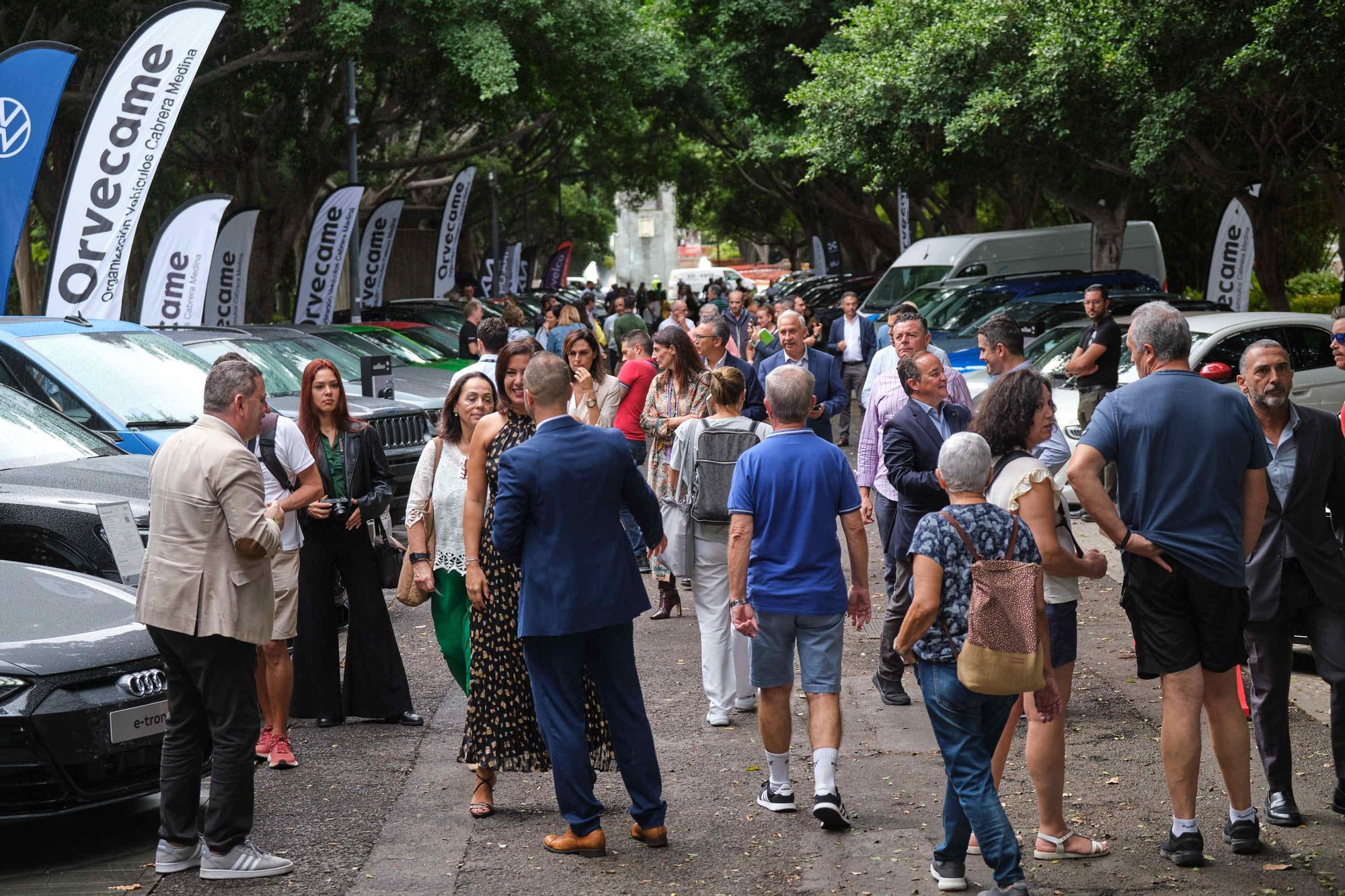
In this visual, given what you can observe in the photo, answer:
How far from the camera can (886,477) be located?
24.3 ft

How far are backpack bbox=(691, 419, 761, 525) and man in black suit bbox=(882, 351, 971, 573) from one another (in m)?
0.66

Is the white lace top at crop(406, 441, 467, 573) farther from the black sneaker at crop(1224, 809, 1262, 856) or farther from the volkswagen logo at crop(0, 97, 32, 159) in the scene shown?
the volkswagen logo at crop(0, 97, 32, 159)

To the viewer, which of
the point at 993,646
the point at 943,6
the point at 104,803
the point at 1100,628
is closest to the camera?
the point at 993,646

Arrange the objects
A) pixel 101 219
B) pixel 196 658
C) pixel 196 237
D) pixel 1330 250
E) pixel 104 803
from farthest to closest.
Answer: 1. pixel 1330 250
2. pixel 196 237
3. pixel 101 219
4. pixel 104 803
5. pixel 196 658

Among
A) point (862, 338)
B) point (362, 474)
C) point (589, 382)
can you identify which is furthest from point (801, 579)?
point (862, 338)

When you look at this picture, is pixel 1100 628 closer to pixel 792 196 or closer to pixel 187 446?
pixel 187 446

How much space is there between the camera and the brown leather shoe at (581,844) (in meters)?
5.43

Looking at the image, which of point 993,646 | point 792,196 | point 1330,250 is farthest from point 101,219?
point 1330,250

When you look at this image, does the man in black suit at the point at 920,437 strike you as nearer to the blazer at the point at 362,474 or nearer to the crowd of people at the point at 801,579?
the crowd of people at the point at 801,579

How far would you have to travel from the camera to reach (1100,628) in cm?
905

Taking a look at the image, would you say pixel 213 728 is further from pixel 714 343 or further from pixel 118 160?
pixel 118 160

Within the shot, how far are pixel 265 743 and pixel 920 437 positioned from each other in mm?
3381

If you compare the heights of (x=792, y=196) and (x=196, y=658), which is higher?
(x=792, y=196)

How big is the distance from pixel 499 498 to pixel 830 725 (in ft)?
5.29
